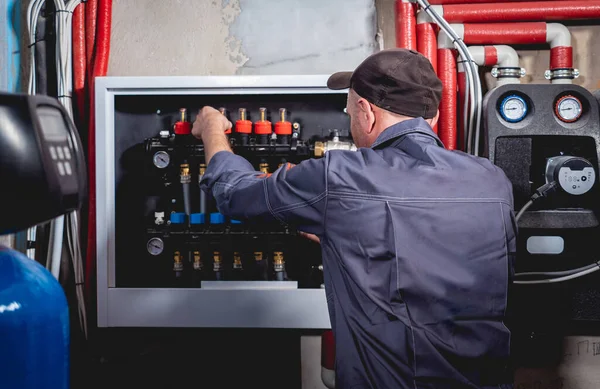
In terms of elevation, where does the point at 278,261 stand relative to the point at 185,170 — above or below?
below

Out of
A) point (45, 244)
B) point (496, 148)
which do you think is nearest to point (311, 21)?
point (496, 148)

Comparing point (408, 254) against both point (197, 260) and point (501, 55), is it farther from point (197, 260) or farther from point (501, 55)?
point (501, 55)

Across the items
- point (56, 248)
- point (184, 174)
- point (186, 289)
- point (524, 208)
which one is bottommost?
point (186, 289)

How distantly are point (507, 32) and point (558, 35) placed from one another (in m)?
0.17

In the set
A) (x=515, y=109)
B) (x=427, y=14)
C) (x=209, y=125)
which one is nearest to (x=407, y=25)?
(x=427, y=14)

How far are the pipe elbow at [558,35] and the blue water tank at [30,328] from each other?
162 cm

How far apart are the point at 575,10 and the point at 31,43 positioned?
1.79 meters

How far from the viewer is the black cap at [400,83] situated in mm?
1117

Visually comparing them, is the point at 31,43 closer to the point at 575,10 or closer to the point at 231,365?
the point at 231,365

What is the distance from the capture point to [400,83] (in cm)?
111

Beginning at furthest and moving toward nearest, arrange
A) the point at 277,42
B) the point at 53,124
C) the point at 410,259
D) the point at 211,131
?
the point at 277,42 < the point at 211,131 < the point at 410,259 < the point at 53,124

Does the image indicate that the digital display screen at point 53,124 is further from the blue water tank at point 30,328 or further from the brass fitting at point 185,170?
the brass fitting at point 185,170

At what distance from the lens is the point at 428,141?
1.11 metres

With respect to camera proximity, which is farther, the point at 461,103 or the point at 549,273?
the point at 461,103
